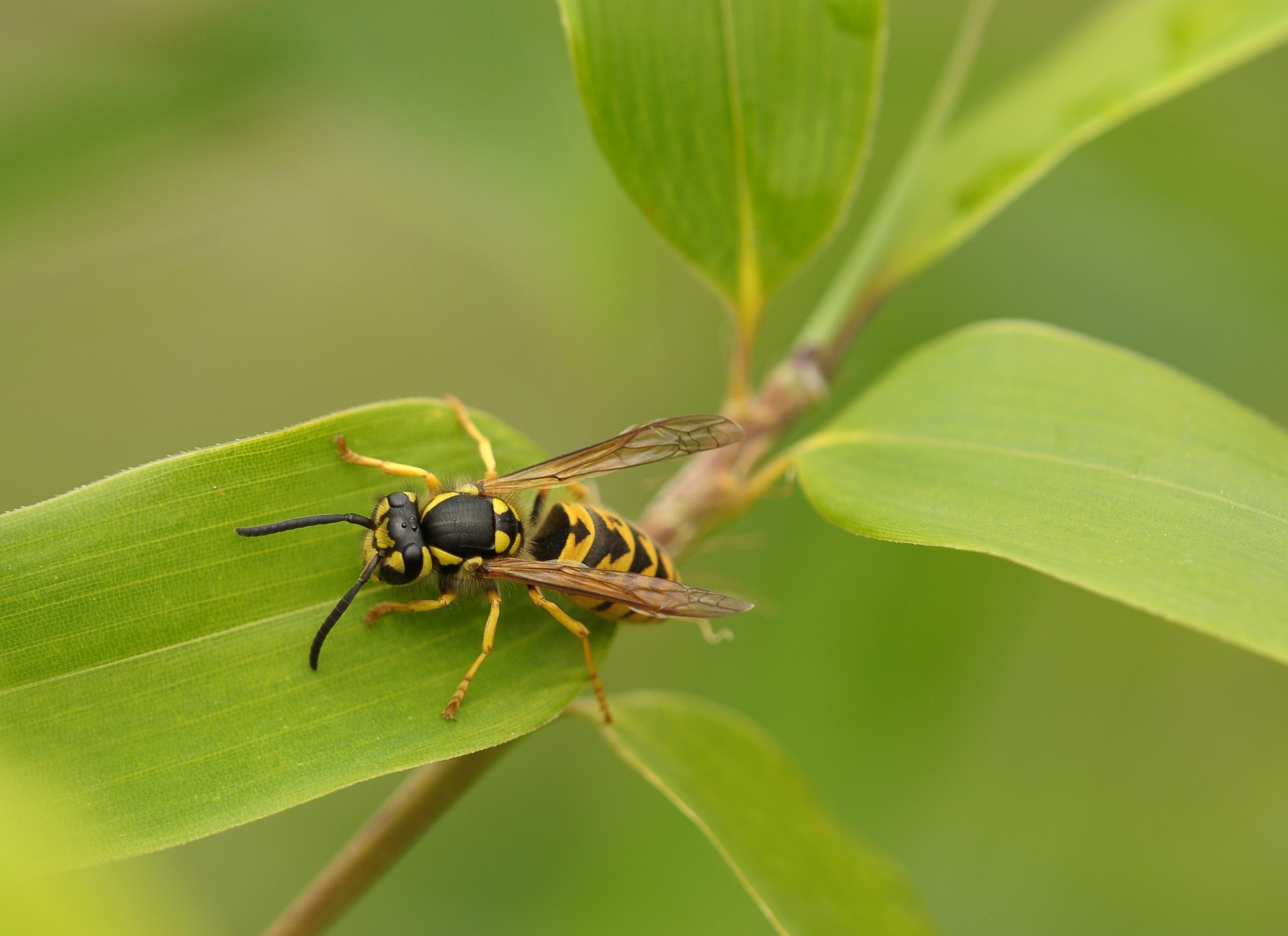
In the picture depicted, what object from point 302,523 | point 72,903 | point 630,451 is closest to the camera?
point 72,903

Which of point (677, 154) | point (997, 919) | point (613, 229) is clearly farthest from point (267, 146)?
point (997, 919)

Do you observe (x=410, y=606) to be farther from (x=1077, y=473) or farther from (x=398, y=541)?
(x=1077, y=473)

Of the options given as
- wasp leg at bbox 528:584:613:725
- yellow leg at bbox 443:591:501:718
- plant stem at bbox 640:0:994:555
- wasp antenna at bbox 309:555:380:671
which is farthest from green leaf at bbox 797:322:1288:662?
wasp antenna at bbox 309:555:380:671

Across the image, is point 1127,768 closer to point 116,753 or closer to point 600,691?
point 600,691

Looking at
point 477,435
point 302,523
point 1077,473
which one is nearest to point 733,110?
point 477,435

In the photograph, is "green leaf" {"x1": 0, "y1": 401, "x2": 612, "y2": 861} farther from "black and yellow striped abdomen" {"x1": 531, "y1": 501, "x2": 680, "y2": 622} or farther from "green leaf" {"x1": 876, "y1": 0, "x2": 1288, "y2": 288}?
"green leaf" {"x1": 876, "y1": 0, "x2": 1288, "y2": 288}

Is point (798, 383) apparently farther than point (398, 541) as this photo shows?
Yes

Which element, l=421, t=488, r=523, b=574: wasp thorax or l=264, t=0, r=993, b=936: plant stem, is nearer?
l=264, t=0, r=993, b=936: plant stem
